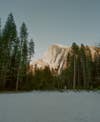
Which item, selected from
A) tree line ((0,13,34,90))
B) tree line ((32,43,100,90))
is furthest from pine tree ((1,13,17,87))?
tree line ((32,43,100,90))

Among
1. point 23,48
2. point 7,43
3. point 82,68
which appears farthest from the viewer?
point 82,68

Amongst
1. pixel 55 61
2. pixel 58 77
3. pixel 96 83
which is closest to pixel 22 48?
pixel 96 83

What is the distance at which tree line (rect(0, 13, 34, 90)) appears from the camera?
3372cm

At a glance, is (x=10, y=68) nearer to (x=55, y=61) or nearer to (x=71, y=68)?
(x=71, y=68)

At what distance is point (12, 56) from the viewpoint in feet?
125

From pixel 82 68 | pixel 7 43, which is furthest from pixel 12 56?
pixel 82 68

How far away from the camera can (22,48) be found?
131 ft

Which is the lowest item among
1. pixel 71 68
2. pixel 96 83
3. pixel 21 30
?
pixel 96 83

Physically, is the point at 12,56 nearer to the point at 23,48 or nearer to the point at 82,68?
the point at 23,48

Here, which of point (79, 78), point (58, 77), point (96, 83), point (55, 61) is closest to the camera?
point (96, 83)

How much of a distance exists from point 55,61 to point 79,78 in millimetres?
84366

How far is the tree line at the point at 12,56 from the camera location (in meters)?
33.7

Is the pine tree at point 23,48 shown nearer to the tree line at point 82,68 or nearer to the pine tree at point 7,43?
the pine tree at point 7,43

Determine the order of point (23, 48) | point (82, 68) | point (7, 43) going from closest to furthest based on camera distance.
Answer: point (7, 43), point (23, 48), point (82, 68)
